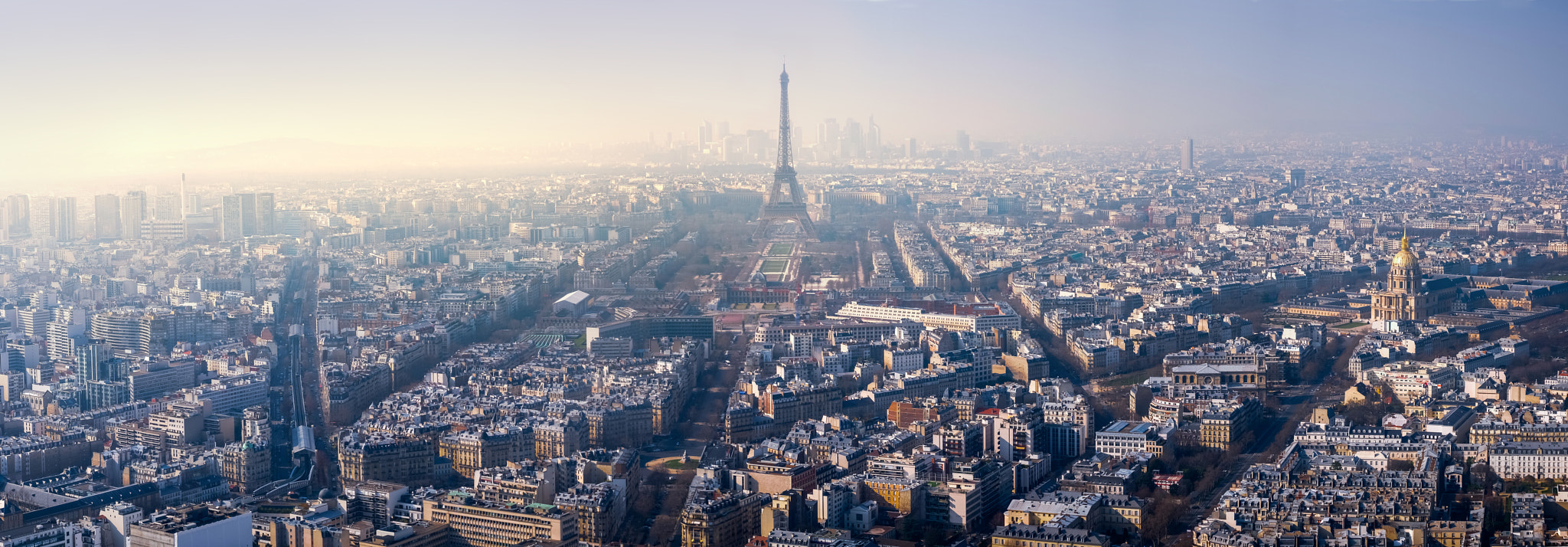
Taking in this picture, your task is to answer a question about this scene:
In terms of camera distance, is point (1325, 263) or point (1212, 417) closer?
point (1212, 417)

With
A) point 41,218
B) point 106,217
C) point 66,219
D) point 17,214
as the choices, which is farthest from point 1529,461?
point 106,217

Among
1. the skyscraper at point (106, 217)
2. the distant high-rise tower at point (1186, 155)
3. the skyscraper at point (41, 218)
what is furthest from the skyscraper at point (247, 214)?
the distant high-rise tower at point (1186, 155)

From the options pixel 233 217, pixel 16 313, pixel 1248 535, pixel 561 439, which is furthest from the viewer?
pixel 233 217

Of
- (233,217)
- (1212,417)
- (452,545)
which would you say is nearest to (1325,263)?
(1212,417)

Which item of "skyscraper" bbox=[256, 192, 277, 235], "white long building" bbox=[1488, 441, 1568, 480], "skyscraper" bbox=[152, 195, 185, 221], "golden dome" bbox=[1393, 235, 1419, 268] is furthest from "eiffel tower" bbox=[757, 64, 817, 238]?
"white long building" bbox=[1488, 441, 1568, 480]

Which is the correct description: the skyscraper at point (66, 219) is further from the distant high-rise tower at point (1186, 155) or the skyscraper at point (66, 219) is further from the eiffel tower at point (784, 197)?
the distant high-rise tower at point (1186, 155)

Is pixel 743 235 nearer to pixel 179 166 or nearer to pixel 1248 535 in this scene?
pixel 179 166

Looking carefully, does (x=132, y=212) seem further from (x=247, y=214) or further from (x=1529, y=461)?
(x=1529, y=461)
